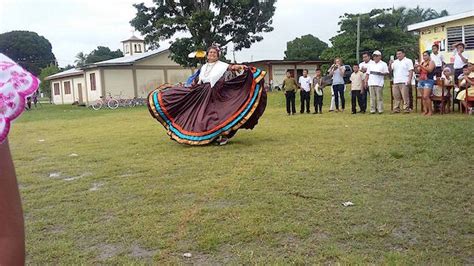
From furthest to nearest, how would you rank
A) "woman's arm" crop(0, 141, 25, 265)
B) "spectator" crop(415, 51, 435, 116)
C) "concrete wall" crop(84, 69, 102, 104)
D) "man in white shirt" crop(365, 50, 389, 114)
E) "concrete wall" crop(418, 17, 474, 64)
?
"concrete wall" crop(84, 69, 102, 104), "concrete wall" crop(418, 17, 474, 64), "man in white shirt" crop(365, 50, 389, 114), "spectator" crop(415, 51, 435, 116), "woman's arm" crop(0, 141, 25, 265)

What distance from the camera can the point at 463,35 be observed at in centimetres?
2048

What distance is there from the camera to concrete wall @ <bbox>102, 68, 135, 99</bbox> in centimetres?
3153

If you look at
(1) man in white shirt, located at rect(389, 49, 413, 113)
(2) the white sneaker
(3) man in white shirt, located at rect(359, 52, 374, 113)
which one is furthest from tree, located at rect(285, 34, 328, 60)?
(2) the white sneaker

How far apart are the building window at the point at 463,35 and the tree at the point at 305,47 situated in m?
40.4

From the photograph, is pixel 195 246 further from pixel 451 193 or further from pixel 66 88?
pixel 66 88

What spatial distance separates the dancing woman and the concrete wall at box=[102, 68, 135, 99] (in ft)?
78.6

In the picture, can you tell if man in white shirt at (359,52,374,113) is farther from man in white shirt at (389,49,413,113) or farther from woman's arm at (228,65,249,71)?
woman's arm at (228,65,249,71)

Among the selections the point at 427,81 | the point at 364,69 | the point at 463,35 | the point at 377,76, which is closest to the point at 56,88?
the point at 463,35

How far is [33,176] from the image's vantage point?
6352 millimetres

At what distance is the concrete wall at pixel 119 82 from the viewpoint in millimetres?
31531

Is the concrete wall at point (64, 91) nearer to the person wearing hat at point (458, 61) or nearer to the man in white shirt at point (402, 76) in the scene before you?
the man in white shirt at point (402, 76)

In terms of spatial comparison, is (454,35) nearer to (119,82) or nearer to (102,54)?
(119,82)

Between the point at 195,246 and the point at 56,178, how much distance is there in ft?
11.2

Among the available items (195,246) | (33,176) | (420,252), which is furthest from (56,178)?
(420,252)
